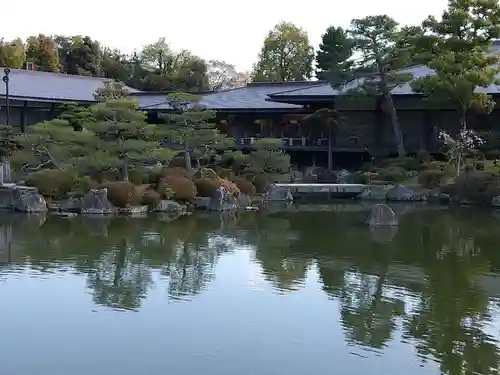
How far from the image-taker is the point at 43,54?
39.0 metres

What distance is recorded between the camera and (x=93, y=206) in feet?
53.3

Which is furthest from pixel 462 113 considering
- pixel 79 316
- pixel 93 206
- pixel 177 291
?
pixel 79 316

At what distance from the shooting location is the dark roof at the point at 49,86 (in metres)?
26.8

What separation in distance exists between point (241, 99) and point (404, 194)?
10423 mm

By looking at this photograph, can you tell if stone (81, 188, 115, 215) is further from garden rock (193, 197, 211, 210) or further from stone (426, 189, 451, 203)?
stone (426, 189, 451, 203)

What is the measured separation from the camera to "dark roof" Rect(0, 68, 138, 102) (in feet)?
87.9

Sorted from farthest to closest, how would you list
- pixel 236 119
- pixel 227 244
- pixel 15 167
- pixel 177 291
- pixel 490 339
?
pixel 236 119 → pixel 15 167 → pixel 227 244 → pixel 177 291 → pixel 490 339

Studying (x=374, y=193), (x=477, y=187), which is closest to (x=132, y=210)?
(x=374, y=193)

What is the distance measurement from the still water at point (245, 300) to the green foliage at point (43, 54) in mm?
25880

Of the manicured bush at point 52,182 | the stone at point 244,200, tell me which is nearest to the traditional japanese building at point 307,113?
the stone at point 244,200

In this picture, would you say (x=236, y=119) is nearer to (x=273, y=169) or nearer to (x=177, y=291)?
(x=273, y=169)

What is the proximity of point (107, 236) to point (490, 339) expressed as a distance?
25.9 feet

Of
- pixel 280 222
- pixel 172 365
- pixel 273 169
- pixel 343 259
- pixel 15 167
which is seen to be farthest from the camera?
pixel 273 169

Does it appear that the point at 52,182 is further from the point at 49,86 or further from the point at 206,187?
the point at 49,86
